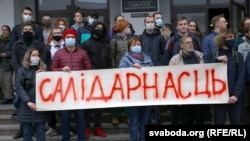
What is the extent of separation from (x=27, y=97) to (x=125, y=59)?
1.67m

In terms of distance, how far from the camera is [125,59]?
27.3ft

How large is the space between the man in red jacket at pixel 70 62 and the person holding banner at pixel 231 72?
6.98ft

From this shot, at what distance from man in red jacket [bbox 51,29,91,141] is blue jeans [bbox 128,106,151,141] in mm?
857

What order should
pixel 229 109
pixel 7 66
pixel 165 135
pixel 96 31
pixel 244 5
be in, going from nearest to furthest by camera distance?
pixel 165 135 < pixel 229 109 < pixel 96 31 < pixel 7 66 < pixel 244 5

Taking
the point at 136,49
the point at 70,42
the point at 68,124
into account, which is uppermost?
the point at 70,42

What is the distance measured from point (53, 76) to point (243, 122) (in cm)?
319

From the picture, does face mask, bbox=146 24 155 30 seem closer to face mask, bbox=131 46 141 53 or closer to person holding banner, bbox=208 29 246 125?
face mask, bbox=131 46 141 53

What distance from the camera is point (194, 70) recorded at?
823 cm

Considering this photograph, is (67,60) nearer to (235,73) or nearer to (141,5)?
(235,73)

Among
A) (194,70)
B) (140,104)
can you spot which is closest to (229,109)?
(194,70)

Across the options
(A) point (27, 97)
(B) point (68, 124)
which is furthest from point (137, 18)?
(A) point (27, 97)

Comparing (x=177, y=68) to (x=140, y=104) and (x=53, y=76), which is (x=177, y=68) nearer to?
(x=140, y=104)

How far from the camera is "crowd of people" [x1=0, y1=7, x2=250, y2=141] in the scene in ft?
25.8

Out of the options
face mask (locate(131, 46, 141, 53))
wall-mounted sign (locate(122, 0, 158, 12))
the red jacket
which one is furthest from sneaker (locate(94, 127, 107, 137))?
wall-mounted sign (locate(122, 0, 158, 12))
